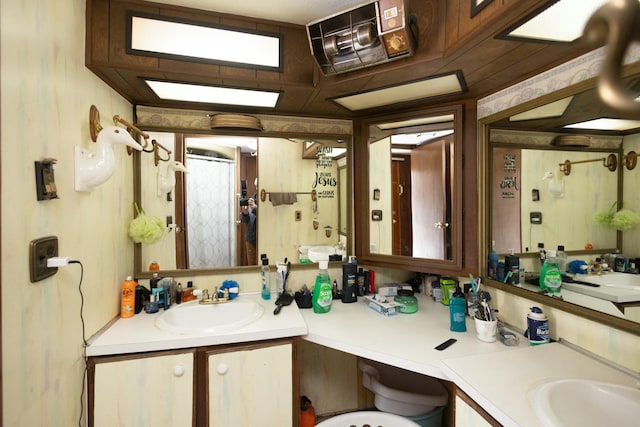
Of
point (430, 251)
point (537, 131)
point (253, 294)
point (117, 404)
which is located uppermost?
point (537, 131)

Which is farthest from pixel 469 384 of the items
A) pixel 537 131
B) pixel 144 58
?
pixel 144 58

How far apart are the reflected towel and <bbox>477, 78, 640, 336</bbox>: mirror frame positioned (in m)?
1.01

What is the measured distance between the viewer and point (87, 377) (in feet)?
3.73

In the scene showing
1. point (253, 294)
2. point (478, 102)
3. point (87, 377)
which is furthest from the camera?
point (253, 294)

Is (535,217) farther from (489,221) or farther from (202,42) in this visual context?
(202,42)

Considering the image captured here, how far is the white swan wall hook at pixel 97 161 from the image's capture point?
110 cm

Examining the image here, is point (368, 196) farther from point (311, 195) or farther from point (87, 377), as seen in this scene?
point (87, 377)

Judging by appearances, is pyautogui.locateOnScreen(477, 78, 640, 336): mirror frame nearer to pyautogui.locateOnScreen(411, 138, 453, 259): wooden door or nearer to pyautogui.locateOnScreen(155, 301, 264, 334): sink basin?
pyautogui.locateOnScreen(411, 138, 453, 259): wooden door

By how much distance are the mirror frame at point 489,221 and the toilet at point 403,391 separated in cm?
67

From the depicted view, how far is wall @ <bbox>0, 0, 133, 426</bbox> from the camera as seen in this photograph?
0.80 metres

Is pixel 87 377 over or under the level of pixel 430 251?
under

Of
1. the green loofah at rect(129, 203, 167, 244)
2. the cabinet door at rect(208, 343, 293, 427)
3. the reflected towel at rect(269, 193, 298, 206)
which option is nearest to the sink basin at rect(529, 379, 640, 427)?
the cabinet door at rect(208, 343, 293, 427)

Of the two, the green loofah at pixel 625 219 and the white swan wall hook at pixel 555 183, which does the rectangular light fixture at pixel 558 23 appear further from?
the green loofah at pixel 625 219

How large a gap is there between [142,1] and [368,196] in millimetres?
1392
